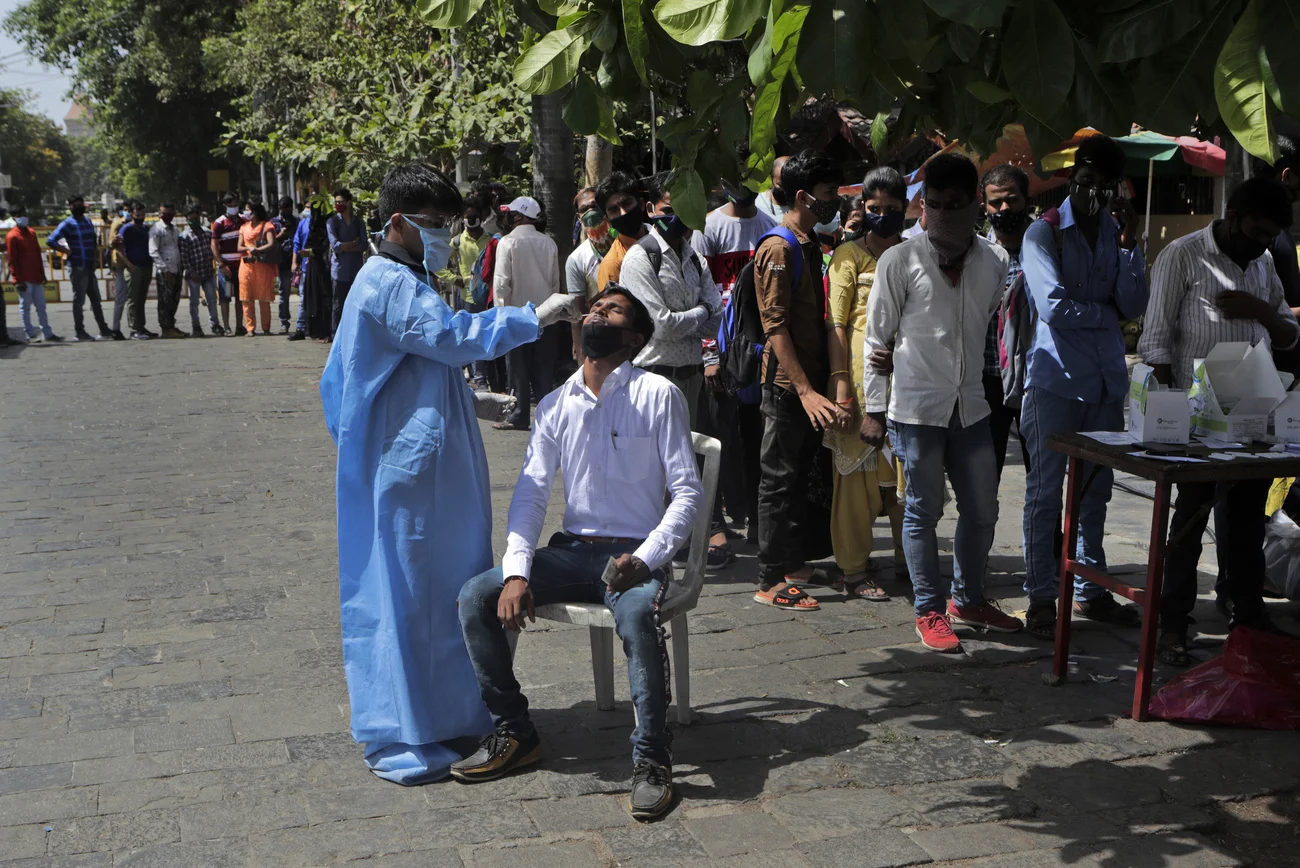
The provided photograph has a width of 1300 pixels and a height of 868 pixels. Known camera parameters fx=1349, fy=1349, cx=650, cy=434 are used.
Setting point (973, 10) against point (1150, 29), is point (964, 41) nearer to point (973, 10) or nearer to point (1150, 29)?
point (1150, 29)

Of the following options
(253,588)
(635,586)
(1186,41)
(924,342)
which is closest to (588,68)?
(1186,41)

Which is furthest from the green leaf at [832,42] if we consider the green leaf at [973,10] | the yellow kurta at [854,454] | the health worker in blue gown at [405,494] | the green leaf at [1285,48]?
the yellow kurta at [854,454]

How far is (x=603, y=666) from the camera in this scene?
4770mm

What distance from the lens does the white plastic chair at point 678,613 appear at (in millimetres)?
4242

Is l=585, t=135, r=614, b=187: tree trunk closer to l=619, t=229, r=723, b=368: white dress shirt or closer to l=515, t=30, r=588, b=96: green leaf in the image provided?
l=619, t=229, r=723, b=368: white dress shirt

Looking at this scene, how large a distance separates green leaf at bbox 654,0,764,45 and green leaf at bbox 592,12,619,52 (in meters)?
0.47

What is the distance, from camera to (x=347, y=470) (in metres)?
4.25

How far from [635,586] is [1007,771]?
4.32ft

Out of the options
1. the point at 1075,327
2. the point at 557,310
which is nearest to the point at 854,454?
the point at 1075,327

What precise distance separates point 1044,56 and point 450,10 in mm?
1409

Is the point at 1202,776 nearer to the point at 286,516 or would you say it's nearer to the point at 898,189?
the point at 898,189

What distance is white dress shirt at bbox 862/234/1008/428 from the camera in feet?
17.5

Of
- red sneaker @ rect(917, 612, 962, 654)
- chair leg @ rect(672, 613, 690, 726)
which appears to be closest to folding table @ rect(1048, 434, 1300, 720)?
red sneaker @ rect(917, 612, 962, 654)

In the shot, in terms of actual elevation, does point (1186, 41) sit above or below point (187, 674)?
above
